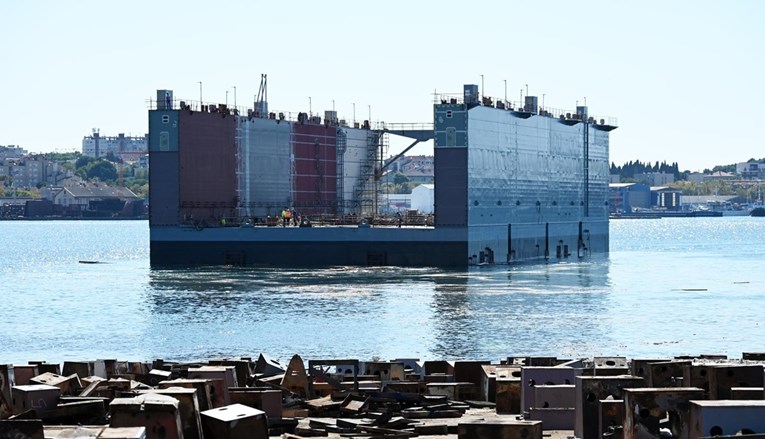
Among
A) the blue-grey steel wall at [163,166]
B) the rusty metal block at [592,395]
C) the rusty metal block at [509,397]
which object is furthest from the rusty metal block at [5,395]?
the blue-grey steel wall at [163,166]

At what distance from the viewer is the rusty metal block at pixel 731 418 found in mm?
12461

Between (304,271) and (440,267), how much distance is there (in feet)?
27.7

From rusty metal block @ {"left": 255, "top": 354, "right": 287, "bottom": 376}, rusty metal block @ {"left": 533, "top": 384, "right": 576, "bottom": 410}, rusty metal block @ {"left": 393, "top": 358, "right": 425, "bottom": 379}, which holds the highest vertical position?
rusty metal block @ {"left": 533, "top": 384, "right": 576, "bottom": 410}

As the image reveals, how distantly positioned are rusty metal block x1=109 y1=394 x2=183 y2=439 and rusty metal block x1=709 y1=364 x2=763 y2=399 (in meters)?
6.15

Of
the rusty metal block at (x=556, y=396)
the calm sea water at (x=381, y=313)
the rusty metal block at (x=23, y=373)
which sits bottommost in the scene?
the calm sea water at (x=381, y=313)

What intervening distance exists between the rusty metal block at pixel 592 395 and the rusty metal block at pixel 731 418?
8.35 ft

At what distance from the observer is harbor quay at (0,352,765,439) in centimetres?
1329

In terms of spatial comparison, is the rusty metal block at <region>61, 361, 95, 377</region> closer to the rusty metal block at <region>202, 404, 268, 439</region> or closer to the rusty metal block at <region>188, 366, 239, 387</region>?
the rusty metal block at <region>188, 366, 239, 387</region>

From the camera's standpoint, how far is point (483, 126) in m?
95.7

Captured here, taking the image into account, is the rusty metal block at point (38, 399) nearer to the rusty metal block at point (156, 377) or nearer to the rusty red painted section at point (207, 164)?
the rusty metal block at point (156, 377)

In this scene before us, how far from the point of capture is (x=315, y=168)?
353 ft

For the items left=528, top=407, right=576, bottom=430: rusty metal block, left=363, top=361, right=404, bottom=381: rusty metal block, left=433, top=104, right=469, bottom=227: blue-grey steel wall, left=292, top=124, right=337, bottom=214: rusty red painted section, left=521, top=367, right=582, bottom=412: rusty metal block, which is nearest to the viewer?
left=528, top=407, right=576, bottom=430: rusty metal block

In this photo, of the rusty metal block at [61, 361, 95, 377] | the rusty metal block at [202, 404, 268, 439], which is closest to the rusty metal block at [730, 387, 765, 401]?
the rusty metal block at [202, 404, 268, 439]

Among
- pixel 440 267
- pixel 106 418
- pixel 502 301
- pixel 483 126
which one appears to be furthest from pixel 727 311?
pixel 106 418
